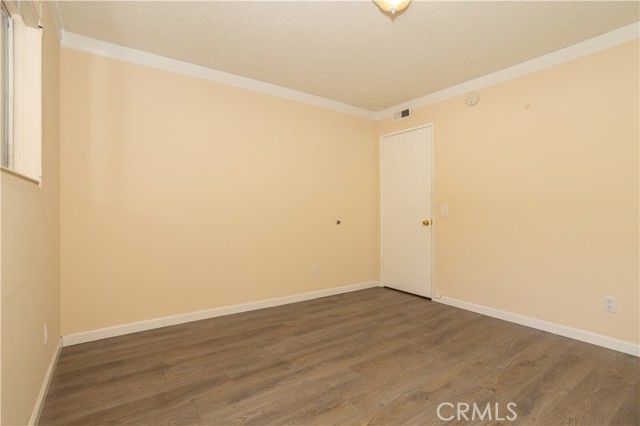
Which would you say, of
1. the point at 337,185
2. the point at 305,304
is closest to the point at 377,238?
the point at 337,185

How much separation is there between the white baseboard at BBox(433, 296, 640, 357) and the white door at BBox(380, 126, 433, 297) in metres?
0.57

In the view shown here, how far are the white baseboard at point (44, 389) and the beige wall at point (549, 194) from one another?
378 cm

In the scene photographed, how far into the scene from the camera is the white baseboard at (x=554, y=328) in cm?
245

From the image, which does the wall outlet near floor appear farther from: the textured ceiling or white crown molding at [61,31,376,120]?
white crown molding at [61,31,376,120]

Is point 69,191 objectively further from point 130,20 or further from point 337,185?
point 337,185

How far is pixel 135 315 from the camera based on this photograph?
2.84 metres

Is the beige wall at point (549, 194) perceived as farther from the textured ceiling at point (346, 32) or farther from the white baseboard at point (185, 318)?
the white baseboard at point (185, 318)

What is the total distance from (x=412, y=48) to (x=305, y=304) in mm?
3031

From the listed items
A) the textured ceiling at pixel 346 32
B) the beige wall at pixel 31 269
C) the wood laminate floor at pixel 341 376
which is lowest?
the wood laminate floor at pixel 341 376

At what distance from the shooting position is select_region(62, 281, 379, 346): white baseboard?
103 inches

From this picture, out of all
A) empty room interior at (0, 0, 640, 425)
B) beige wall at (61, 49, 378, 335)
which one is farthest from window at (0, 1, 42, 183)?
beige wall at (61, 49, 378, 335)

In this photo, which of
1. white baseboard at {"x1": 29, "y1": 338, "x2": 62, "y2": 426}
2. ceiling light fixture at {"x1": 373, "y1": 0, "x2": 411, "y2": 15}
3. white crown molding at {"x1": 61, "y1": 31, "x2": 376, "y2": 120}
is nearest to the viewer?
white baseboard at {"x1": 29, "y1": 338, "x2": 62, "y2": 426}

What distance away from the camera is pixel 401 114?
4297 millimetres

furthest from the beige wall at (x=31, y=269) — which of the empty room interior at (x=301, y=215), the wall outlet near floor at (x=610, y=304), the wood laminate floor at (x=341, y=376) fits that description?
the wall outlet near floor at (x=610, y=304)
